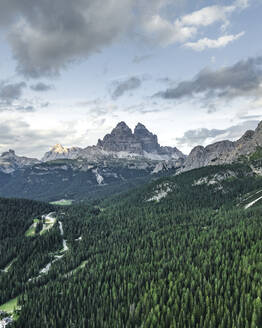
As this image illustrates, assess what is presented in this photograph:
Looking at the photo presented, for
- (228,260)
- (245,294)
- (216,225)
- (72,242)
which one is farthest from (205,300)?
(72,242)

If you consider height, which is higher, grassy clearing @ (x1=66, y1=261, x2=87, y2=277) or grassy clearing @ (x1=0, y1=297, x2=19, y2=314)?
grassy clearing @ (x1=66, y1=261, x2=87, y2=277)

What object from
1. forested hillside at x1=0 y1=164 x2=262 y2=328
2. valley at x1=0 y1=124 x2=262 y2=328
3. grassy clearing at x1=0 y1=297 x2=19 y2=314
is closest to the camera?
forested hillside at x1=0 y1=164 x2=262 y2=328

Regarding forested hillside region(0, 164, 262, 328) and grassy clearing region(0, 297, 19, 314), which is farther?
grassy clearing region(0, 297, 19, 314)

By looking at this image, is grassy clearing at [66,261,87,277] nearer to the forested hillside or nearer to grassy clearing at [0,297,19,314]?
the forested hillside

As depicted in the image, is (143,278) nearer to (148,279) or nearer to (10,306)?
(148,279)

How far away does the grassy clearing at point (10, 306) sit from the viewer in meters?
110

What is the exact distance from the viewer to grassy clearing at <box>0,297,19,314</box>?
10982 cm

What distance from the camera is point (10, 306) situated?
376ft

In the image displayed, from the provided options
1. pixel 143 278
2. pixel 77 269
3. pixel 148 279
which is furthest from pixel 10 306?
pixel 148 279

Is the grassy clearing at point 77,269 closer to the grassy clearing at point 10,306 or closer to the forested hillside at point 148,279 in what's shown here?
the forested hillside at point 148,279

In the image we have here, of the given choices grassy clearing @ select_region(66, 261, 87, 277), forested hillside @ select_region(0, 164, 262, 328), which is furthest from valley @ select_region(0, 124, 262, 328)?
grassy clearing @ select_region(66, 261, 87, 277)

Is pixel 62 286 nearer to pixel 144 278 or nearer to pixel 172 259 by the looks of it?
pixel 144 278

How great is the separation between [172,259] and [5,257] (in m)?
108

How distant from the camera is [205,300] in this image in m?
94.1
